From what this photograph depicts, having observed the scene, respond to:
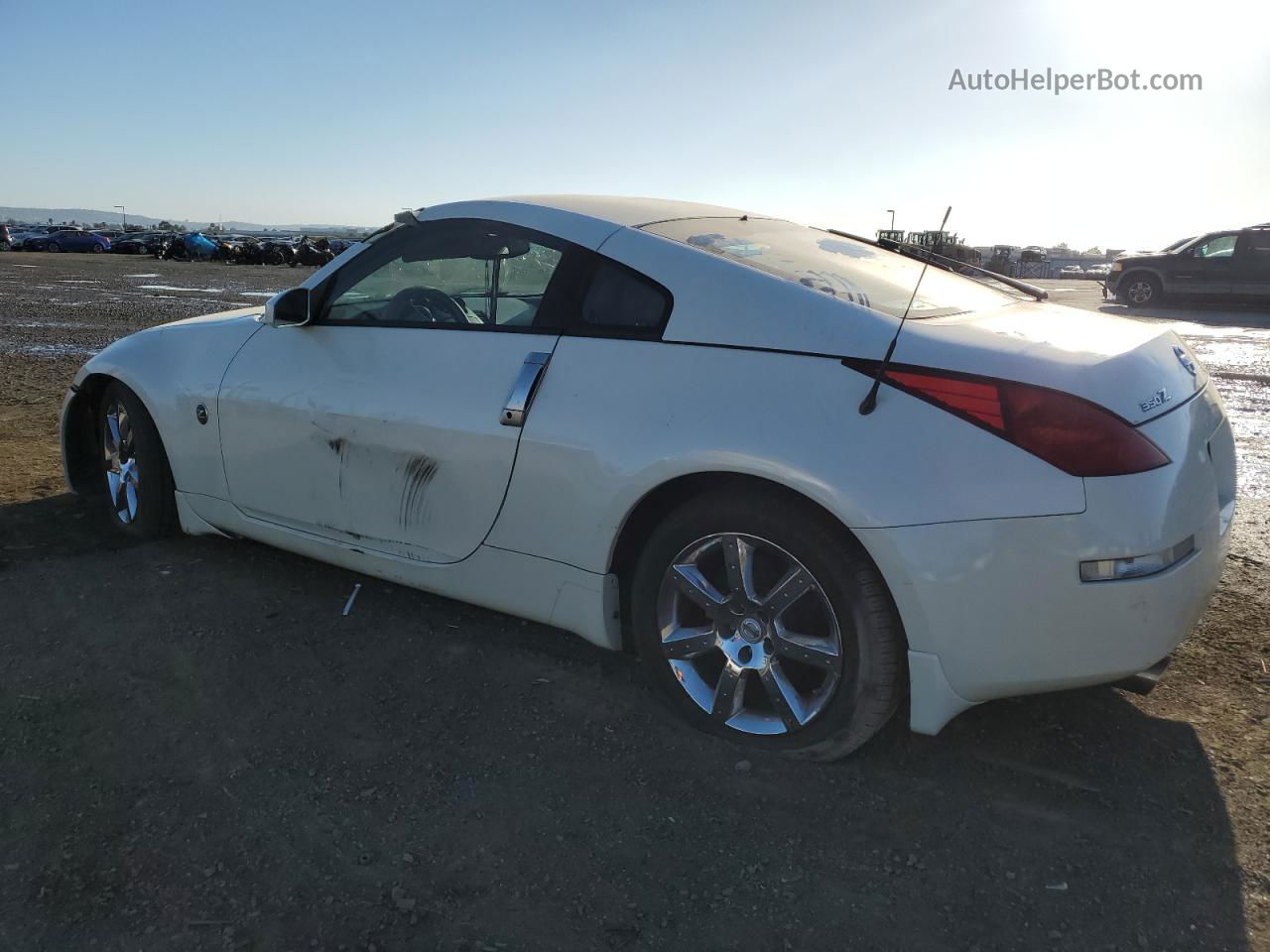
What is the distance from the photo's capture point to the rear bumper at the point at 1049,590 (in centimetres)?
222

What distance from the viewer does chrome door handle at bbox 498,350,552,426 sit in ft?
9.64

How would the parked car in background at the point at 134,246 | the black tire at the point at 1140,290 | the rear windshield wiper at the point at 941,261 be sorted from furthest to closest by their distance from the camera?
the parked car in background at the point at 134,246 → the black tire at the point at 1140,290 → the rear windshield wiper at the point at 941,261

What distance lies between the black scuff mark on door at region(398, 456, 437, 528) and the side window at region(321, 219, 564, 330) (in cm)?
49

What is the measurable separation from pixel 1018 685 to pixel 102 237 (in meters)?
74.7

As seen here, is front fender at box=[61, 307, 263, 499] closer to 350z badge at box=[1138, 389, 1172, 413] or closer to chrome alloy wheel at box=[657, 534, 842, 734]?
chrome alloy wheel at box=[657, 534, 842, 734]

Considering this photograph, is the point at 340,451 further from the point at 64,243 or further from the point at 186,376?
the point at 64,243

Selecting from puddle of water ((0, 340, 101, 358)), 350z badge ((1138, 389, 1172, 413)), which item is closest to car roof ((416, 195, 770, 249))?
350z badge ((1138, 389, 1172, 413))

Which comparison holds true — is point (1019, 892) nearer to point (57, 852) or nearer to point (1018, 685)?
point (1018, 685)

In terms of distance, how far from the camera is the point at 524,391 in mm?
2951

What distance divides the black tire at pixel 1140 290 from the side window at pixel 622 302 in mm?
20270

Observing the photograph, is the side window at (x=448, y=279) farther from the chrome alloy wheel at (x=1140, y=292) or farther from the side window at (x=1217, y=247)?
the chrome alloy wheel at (x=1140, y=292)

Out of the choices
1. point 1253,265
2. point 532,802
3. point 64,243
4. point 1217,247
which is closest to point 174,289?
point 1217,247

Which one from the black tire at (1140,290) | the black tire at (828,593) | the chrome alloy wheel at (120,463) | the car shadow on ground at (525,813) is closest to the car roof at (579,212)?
the black tire at (828,593)

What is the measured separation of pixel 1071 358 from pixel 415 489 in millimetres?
2040
